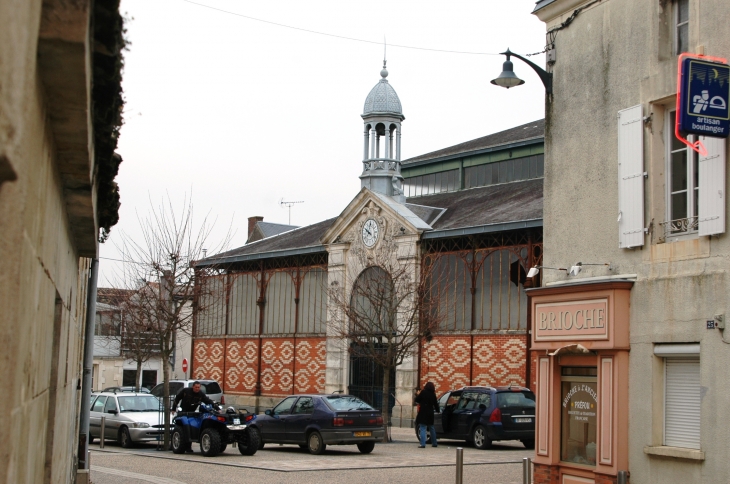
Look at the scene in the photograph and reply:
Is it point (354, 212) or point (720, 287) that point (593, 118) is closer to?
point (720, 287)

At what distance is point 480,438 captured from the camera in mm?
25094

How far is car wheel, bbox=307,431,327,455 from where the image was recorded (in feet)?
74.3

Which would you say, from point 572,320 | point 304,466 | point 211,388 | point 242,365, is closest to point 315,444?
point 304,466

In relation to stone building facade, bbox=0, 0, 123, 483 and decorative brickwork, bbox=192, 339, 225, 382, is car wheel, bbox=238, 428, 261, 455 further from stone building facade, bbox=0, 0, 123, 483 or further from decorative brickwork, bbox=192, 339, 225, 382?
decorative brickwork, bbox=192, 339, 225, 382

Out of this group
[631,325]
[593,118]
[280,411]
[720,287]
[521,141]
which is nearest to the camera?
[720,287]

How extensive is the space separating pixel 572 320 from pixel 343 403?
33.9 feet

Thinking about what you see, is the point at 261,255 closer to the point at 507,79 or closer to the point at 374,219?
the point at 374,219

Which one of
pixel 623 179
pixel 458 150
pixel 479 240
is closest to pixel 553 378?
pixel 623 179

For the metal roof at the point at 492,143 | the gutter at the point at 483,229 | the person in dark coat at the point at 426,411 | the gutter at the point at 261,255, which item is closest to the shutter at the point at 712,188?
the person in dark coat at the point at 426,411

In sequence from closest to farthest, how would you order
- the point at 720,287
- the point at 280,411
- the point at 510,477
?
the point at 720,287, the point at 510,477, the point at 280,411

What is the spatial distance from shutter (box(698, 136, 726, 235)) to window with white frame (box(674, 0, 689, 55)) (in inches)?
59.6

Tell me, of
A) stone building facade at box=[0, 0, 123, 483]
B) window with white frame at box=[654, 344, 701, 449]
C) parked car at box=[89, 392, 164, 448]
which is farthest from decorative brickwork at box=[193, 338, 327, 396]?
stone building facade at box=[0, 0, 123, 483]

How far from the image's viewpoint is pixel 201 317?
48.0 meters

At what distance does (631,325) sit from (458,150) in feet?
105
